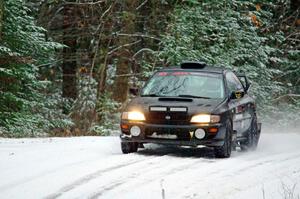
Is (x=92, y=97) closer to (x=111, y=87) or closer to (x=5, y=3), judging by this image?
(x=111, y=87)

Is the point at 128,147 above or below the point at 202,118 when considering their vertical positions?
below

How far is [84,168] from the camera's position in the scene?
1069 cm

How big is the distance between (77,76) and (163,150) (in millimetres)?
13332

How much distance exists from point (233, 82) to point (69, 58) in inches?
513

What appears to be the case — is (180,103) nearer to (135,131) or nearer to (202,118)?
(202,118)

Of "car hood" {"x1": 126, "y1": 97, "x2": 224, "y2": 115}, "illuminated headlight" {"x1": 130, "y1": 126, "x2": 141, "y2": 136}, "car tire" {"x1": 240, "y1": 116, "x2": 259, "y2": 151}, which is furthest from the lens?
"car tire" {"x1": 240, "y1": 116, "x2": 259, "y2": 151}

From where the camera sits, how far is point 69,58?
26.6 m

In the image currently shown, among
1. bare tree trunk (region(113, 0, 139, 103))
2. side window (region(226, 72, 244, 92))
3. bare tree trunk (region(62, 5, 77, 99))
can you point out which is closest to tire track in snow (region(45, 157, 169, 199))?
side window (region(226, 72, 244, 92))

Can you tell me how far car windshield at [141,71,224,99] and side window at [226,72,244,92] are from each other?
0.32m

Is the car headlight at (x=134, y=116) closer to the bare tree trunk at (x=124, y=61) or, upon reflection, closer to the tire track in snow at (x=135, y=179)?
the tire track in snow at (x=135, y=179)

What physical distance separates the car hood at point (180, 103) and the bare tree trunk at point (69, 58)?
12994 mm

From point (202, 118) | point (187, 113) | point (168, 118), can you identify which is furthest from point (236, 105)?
point (168, 118)

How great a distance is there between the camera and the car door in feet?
43.6

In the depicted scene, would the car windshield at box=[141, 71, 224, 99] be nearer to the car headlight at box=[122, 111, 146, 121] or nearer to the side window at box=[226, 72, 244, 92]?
the side window at box=[226, 72, 244, 92]
